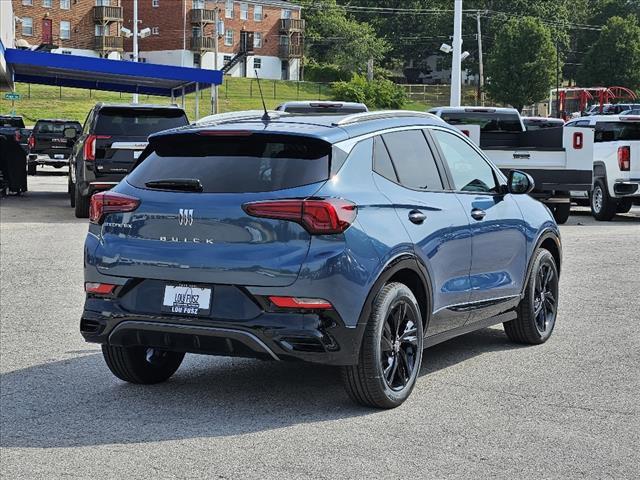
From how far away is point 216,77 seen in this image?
32.9 m

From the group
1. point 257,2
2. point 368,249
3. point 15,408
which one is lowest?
point 15,408

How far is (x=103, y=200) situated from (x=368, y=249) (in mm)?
1678

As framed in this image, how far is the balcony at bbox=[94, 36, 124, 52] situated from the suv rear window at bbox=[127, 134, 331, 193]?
91643 mm

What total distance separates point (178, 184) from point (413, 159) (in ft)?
5.42

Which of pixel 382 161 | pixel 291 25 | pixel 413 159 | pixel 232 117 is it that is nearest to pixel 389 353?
pixel 382 161

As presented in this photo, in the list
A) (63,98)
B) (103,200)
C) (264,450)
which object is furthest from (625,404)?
(63,98)

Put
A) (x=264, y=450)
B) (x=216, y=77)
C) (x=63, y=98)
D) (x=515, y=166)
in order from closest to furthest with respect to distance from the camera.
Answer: (x=264, y=450) < (x=515, y=166) < (x=216, y=77) < (x=63, y=98)

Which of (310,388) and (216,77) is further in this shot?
(216,77)

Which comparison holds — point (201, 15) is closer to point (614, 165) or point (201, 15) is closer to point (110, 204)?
point (614, 165)

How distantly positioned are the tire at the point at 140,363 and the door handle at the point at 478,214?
7.42ft

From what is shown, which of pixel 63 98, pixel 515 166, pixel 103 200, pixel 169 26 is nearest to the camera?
pixel 103 200

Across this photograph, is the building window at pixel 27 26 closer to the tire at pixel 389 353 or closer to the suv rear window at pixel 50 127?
the suv rear window at pixel 50 127

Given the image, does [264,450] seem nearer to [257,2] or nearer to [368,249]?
[368,249]

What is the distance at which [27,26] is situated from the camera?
9406 cm
